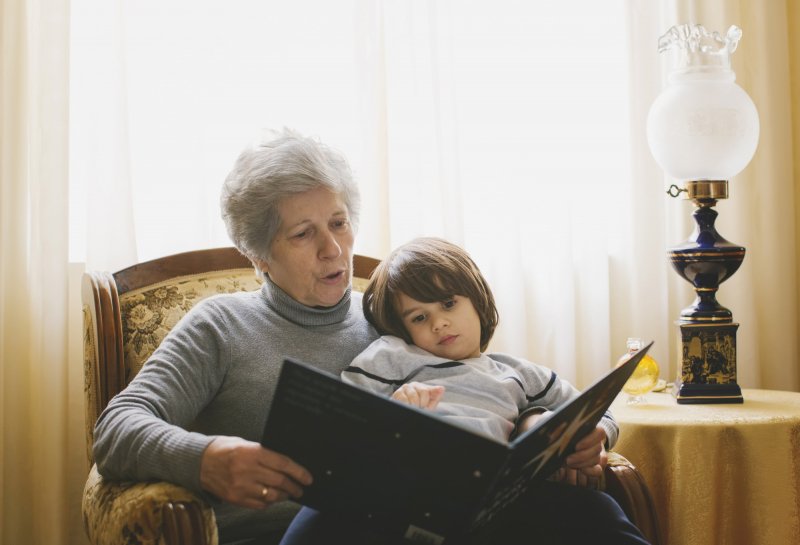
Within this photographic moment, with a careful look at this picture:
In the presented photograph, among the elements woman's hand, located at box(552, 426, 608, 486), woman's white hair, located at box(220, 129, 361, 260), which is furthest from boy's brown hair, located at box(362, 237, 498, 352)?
woman's hand, located at box(552, 426, 608, 486)

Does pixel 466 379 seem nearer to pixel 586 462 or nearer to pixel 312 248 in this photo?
pixel 586 462

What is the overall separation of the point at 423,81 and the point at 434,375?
127cm

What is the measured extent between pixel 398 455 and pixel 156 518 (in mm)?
373

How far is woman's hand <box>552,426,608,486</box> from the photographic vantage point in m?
1.27

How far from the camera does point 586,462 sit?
1274 millimetres

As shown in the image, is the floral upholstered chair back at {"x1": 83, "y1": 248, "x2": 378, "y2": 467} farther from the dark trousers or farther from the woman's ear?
the dark trousers

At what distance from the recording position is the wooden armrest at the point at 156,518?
3.47 ft

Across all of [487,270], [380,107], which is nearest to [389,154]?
[380,107]

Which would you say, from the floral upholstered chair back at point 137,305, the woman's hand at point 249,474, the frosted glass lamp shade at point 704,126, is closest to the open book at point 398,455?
the woman's hand at point 249,474

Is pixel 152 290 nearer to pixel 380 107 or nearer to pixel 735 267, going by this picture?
pixel 380 107

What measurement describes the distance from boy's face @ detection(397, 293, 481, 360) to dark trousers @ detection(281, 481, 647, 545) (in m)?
0.27

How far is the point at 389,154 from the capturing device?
238cm

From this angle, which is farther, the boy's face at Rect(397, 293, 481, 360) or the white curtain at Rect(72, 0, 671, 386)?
the white curtain at Rect(72, 0, 671, 386)

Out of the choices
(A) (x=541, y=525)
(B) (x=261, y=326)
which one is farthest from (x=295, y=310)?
(A) (x=541, y=525)
